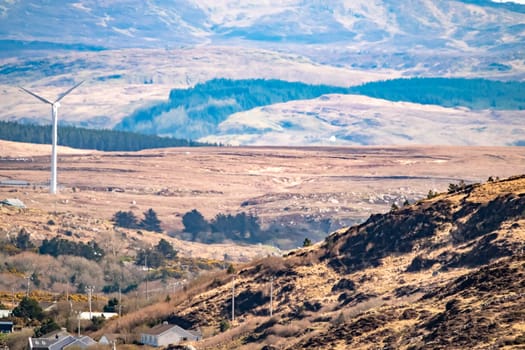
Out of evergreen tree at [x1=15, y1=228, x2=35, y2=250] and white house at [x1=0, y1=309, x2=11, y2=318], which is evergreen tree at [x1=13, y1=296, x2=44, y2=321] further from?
evergreen tree at [x1=15, y1=228, x2=35, y2=250]

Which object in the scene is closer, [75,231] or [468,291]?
[468,291]

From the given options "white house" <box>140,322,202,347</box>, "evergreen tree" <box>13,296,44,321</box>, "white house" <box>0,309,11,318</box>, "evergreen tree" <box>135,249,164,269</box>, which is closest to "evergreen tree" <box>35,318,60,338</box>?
"evergreen tree" <box>13,296,44,321</box>

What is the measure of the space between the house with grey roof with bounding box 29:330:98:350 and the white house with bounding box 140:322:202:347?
261 centimetres

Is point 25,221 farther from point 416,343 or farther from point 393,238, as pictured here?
point 416,343

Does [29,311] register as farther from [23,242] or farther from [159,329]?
[23,242]

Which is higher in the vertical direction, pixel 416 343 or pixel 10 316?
pixel 416 343

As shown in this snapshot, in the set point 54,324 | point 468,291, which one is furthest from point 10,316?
point 468,291

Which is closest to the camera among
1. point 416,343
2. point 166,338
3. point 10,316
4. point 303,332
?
point 416,343

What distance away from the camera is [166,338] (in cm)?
8044

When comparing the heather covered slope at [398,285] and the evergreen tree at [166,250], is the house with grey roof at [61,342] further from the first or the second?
the evergreen tree at [166,250]

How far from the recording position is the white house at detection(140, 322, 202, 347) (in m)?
79.9

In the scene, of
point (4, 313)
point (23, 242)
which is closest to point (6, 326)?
point (4, 313)

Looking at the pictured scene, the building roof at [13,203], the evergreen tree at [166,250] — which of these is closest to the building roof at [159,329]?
the evergreen tree at [166,250]

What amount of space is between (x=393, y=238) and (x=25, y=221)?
300 feet
